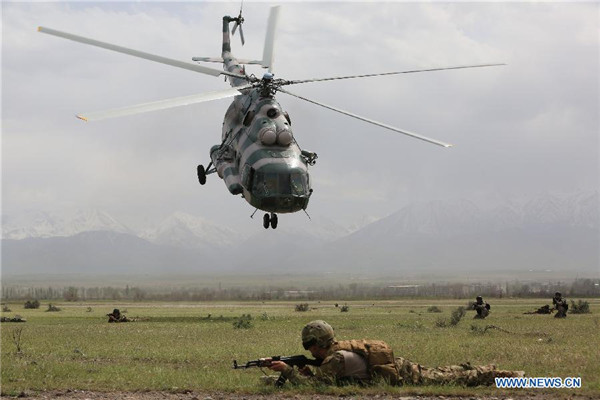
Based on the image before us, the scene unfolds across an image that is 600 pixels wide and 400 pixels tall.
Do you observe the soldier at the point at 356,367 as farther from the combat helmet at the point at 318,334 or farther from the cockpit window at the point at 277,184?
the cockpit window at the point at 277,184

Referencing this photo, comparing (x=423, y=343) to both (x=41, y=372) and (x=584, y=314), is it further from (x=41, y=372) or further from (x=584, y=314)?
(x=584, y=314)

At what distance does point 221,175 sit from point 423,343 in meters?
12.8

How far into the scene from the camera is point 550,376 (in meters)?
17.5

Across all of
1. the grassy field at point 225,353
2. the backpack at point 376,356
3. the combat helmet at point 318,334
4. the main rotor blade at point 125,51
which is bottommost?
the grassy field at point 225,353

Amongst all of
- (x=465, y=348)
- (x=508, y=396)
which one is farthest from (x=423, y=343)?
(x=508, y=396)

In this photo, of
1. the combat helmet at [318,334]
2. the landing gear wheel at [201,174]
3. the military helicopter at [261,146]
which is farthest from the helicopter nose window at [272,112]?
the combat helmet at [318,334]

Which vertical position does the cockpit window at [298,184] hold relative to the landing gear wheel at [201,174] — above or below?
below

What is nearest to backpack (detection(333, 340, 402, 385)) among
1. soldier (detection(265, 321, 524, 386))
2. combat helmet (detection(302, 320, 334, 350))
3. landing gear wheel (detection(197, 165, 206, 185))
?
soldier (detection(265, 321, 524, 386))

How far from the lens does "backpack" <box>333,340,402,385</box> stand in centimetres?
1518

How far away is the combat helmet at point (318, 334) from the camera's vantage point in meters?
14.9

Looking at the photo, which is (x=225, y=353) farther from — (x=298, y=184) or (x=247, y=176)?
(x=247, y=176)

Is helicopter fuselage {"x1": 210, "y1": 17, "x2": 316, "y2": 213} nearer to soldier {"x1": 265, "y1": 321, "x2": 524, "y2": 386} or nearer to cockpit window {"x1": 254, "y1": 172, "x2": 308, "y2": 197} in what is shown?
cockpit window {"x1": 254, "y1": 172, "x2": 308, "y2": 197}

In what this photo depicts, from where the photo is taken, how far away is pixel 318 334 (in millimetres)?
14922

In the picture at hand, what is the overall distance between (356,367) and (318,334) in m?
1.08
